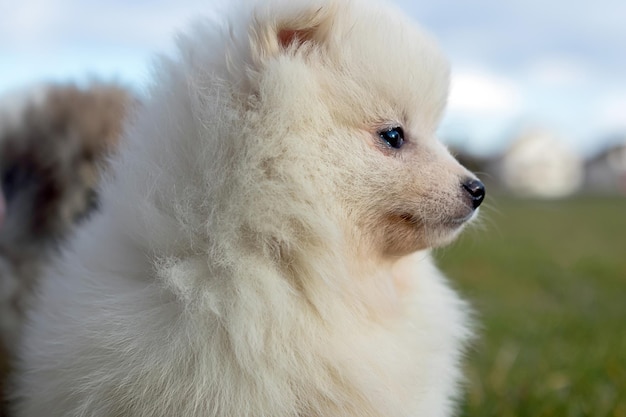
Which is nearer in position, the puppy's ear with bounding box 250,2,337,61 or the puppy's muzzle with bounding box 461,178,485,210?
the puppy's ear with bounding box 250,2,337,61

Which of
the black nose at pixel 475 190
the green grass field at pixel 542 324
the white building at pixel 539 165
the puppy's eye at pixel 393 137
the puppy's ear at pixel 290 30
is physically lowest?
the white building at pixel 539 165

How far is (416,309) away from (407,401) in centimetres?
34

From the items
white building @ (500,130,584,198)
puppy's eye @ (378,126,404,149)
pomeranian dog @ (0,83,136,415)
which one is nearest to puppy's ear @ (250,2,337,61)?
puppy's eye @ (378,126,404,149)

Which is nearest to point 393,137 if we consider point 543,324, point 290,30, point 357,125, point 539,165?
point 357,125

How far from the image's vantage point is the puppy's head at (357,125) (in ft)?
5.82

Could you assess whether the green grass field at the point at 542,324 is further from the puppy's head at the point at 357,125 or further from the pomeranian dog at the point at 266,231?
the pomeranian dog at the point at 266,231

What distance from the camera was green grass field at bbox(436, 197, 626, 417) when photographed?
3008mm

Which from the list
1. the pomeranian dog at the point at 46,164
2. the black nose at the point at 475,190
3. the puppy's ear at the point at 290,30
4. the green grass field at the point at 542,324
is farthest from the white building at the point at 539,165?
the puppy's ear at the point at 290,30

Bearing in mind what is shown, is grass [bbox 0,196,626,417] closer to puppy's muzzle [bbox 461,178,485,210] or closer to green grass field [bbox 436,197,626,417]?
green grass field [bbox 436,197,626,417]

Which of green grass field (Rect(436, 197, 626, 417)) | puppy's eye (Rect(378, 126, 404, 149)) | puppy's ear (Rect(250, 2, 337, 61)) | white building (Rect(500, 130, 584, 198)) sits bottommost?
white building (Rect(500, 130, 584, 198))

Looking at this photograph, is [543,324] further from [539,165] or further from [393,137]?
[539,165]

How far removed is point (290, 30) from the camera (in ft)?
6.10

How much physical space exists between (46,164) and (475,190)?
2.22 meters

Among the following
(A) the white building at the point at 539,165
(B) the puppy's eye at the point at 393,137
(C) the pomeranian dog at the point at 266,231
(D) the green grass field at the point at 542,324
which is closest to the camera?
(C) the pomeranian dog at the point at 266,231
